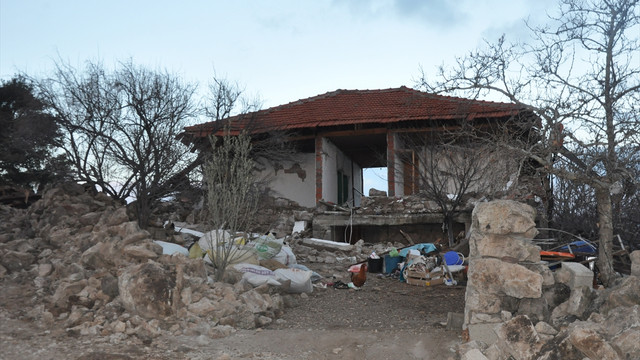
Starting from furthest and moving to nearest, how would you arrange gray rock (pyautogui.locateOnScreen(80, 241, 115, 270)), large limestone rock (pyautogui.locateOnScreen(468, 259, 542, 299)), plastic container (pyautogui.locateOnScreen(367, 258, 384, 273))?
plastic container (pyautogui.locateOnScreen(367, 258, 384, 273)) → gray rock (pyautogui.locateOnScreen(80, 241, 115, 270)) → large limestone rock (pyautogui.locateOnScreen(468, 259, 542, 299))

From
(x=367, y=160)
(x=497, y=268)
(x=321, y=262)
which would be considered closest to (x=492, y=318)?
(x=497, y=268)

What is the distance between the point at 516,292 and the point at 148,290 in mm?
4174

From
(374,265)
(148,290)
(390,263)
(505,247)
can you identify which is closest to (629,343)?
(505,247)

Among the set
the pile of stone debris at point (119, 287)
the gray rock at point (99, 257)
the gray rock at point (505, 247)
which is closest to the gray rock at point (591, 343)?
the gray rock at point (505, 247)

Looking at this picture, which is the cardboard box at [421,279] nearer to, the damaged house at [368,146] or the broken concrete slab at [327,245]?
the broken concrete slab at [327,245]

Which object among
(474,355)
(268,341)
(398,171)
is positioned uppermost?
(398,171)

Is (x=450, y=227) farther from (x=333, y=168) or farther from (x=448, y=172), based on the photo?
(x=333, y=168)

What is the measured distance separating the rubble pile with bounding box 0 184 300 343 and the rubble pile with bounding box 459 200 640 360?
2.84 metres

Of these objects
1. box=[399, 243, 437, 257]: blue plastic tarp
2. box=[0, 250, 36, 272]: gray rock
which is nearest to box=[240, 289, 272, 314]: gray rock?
box=[0, 250, 36, 272]: gray rock

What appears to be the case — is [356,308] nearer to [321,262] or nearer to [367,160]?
[321,262]

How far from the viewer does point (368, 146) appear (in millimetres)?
18516

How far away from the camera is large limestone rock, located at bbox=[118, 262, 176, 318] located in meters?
6.35

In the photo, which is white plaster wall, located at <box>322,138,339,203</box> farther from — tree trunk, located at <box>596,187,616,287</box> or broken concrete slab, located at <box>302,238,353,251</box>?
tree trunk, located at <box>596,187,616,287</box>

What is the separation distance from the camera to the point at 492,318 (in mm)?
5348
